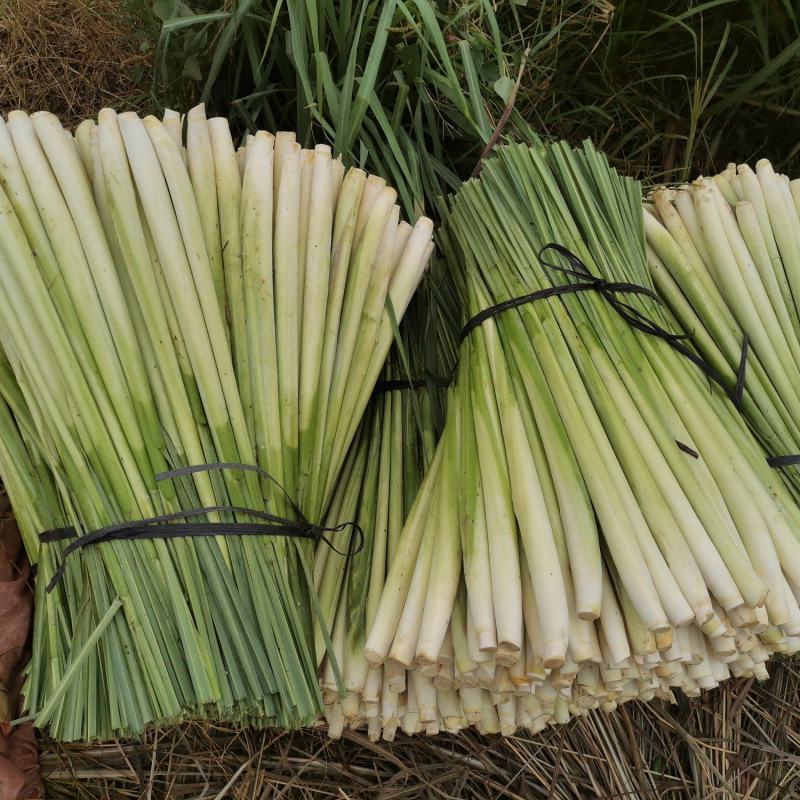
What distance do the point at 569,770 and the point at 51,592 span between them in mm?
895

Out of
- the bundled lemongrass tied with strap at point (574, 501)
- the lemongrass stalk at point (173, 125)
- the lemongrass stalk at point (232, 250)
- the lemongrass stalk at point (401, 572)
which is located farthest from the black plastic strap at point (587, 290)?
the lemongrass stalk at point (173, 125)

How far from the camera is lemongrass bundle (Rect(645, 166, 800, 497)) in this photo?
1.06 metres

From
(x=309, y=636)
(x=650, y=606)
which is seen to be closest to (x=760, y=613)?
(x=650, y=606)

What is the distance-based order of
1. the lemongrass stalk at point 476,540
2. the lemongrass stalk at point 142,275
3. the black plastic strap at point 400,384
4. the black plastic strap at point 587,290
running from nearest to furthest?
the lemongrass stalk at point 476,540
the lemongrass stalk at point 142,275
the black plastic strap at point 587,290
the black plastic strap at point 400,384

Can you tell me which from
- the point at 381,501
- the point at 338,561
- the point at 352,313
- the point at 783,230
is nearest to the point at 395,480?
the point at 381,501

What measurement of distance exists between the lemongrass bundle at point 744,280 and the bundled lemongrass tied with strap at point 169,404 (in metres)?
0.53

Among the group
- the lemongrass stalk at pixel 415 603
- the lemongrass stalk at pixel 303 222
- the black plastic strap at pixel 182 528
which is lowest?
the lemongrass stalk at pixel 415 603

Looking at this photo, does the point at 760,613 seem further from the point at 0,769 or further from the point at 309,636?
the point at 0,769

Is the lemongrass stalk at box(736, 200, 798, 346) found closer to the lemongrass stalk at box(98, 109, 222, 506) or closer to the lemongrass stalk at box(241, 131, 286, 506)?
the lemongrass stalk at box(241, 131, 286, 506)

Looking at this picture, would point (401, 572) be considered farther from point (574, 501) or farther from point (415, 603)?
point (574, 501)

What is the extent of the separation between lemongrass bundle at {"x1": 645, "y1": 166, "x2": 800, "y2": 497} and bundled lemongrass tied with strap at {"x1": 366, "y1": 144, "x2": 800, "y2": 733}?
2.8 inches

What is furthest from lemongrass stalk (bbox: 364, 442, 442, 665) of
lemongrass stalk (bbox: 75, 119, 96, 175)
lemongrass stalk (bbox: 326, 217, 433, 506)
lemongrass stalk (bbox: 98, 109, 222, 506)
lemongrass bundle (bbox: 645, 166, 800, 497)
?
lemongrass stalk (bbox: 75, 119, 96, 175)

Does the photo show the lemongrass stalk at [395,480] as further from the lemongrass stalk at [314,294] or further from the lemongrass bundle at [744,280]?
the lemongrass bundle at [744,280]

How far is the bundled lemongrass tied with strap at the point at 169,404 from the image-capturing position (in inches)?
32.5
